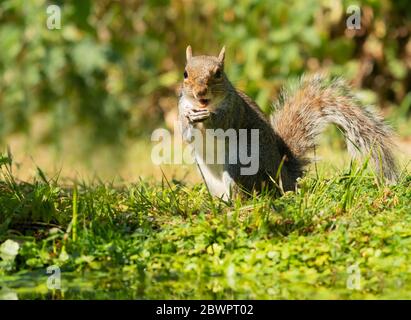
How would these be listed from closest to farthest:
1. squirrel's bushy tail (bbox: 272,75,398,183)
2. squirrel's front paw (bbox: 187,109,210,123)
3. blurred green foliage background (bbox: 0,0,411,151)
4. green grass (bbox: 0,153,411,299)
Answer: green grass (bbox: 0,153,411,299) < squirrel's front paw (bbox: 187,109,210,123) < squirrel's bushy tail (bbox: 272,75,398,183) < blurred green foliage background (bbox: 0,0,411,151)

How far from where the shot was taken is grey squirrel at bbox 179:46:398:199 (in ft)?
13.9

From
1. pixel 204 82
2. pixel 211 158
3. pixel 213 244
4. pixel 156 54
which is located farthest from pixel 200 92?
pixel 156 54

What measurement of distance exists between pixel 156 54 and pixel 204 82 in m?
3.70

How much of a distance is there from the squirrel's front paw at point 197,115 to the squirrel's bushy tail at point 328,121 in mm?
571

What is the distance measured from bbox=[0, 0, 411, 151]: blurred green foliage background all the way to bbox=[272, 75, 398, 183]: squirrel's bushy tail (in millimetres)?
2363

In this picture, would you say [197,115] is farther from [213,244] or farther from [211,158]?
[213,244]

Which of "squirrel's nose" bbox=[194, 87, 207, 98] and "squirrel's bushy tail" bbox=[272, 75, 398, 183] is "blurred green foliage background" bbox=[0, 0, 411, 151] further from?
"squirrel's nose" bbox=[194, 87, 207, 98]

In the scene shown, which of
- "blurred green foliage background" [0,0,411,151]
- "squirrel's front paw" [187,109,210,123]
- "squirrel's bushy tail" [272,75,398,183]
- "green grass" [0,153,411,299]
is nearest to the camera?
"green grass" [0,153,411,299]

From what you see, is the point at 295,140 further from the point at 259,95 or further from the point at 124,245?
the point at 259,95

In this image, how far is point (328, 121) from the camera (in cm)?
452

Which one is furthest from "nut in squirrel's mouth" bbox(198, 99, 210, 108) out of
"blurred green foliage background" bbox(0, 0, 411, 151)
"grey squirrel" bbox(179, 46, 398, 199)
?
"blurred green foliage background" bbox(0, 0, 411, 151)

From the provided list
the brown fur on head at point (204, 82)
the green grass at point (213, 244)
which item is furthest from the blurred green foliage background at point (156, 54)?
the green grass at point (213, 244)

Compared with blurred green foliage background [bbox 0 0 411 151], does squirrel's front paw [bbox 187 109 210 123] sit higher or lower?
lower
